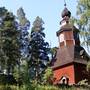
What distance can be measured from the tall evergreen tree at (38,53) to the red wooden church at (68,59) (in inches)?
114

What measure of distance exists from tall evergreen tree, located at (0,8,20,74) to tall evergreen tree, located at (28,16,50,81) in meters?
8.57

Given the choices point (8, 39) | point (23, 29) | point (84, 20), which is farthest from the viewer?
point (23, 29)

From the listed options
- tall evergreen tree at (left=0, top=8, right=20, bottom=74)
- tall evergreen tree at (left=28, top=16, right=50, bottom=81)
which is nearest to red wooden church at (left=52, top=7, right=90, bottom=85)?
tall evergreen tree at (left=28, top=16, right=50, bottom=81)

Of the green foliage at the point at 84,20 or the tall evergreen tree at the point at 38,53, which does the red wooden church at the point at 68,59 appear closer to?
the tall evergreen tree at the point at 38,53

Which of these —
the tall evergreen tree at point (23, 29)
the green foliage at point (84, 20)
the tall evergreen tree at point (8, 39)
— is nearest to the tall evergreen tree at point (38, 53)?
the tall evergreen tree at point (23, 29)

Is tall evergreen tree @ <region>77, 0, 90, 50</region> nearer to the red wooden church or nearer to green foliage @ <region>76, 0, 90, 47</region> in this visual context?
green foliage @ <region>76, 0, 90, 47</region>

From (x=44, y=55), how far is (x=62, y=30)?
5.57m

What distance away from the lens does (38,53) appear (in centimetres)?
5853

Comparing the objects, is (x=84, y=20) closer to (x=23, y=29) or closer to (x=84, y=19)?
(x=84, y=19)

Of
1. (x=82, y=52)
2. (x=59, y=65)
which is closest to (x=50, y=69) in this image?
(x=59, y=65)

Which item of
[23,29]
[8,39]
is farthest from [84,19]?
[23,29]

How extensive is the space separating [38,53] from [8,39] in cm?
1288

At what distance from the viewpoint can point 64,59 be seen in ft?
178

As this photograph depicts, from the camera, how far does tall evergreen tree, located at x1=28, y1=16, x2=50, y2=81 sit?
58250 millimetres
